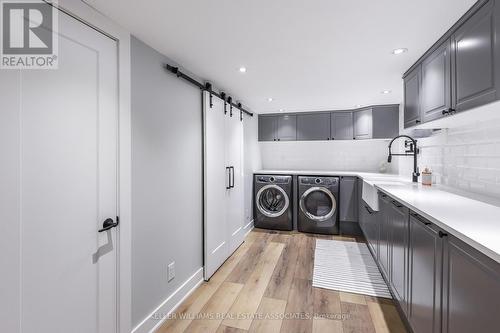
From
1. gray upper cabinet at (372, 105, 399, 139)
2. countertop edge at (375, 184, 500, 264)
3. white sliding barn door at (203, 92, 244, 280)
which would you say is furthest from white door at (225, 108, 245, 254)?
gray upper cabinet at (372, 105, 399, 139)

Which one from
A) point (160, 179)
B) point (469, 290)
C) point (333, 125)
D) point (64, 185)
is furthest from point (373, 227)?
point (64, 185)

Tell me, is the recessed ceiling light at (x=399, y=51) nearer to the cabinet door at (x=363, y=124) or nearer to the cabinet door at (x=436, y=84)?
the cabinet door at (x=436, y=84)

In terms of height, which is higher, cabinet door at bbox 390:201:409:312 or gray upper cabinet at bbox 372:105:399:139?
gray upper cabinet at bbox 372:105:399:139

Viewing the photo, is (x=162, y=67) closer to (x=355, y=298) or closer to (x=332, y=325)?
(x=332, y=325)

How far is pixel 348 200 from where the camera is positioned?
3889mm

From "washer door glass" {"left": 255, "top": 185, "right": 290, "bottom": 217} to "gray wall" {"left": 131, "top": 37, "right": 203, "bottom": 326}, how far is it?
1960mm

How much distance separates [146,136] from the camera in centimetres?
175

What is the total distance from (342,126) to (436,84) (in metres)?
2.44

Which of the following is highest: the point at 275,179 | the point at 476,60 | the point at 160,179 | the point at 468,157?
the point at 476,60

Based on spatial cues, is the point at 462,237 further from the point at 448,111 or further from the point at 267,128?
the point at 267,128

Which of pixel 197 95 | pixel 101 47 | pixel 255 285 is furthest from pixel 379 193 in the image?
pixel 101 47

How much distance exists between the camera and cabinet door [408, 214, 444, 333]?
119 centimetres

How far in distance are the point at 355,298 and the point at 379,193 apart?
3.39 ft

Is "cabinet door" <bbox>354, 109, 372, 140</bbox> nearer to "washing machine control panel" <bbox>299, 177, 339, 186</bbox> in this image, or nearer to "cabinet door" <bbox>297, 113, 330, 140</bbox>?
"cabinet door" <bbox>297, 113, 330, 140</bbox>
